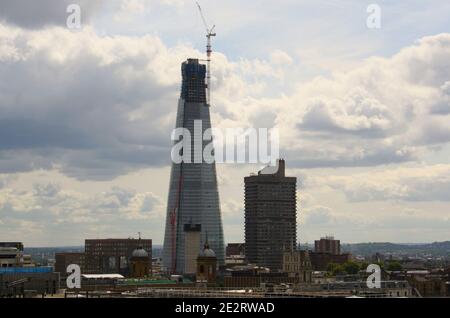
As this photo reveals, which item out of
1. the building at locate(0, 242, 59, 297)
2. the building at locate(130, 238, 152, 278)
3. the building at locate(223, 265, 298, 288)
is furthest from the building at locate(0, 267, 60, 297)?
the building at locate(223, 265, 298, 288)

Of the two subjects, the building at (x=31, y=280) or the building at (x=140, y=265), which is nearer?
the building at (x=31, y=280)

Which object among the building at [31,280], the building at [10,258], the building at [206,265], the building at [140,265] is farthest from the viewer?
the building at [140,265]

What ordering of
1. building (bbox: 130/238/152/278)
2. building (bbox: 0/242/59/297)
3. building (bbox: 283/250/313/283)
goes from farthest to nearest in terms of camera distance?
building (bbox: 283/250/313/283)
building (bbox: 130/238/152/278)
building (bbox: 0/242/59/297)

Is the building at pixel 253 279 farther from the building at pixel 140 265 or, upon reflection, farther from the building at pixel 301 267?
the building at pixel 140 265

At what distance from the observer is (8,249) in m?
162

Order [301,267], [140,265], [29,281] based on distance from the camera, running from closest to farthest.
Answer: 1. [29,281]
2. [140,265]
3. [301,267]

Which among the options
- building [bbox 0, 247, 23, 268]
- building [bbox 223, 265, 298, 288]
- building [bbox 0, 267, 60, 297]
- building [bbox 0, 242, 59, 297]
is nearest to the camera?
building [bbox 0, 242, 59, 297]

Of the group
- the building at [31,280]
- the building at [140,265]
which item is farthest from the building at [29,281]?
the building at [140,265]

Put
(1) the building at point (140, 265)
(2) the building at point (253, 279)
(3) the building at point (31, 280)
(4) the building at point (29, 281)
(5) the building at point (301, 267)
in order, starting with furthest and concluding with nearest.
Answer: (5) the building at point (301, 267), (1) the building at point (140, 265), (2) the building at point (253, 279), (3) the building at point (31, 280), (4) the building at point (29, 281)

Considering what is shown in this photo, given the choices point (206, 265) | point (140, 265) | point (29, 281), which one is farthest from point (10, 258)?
point (29, 281)

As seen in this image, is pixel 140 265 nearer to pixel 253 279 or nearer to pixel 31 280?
pixel 253 279

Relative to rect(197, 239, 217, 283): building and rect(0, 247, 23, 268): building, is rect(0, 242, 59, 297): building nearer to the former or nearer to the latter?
rect(0, 247, 23, 268): building
